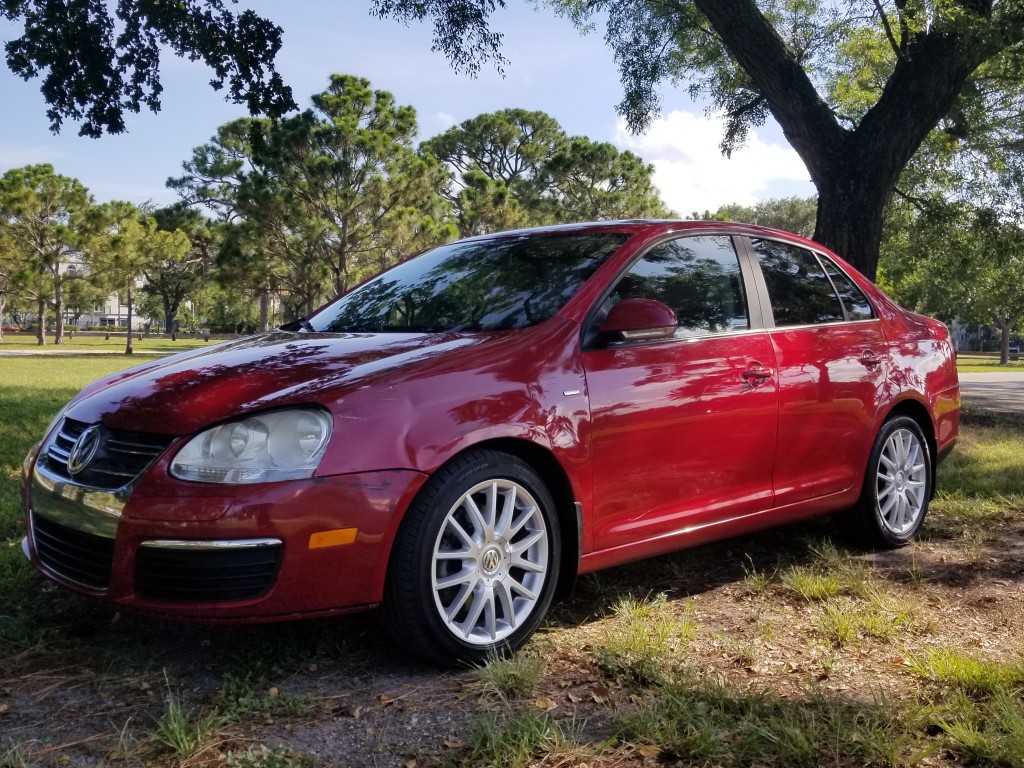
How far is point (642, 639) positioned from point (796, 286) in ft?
6.89

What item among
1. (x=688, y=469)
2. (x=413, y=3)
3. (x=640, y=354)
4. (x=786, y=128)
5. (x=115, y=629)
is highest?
(x=413, y=3)

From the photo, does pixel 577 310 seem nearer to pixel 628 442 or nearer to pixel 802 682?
pixel 628 442

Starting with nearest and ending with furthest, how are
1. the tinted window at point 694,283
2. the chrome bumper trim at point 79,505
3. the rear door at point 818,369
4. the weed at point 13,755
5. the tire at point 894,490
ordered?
the weed at point 13,755 < the chrome bumper trim at point 79,505 < the tinted window at point 694,283 < the rear door at point 818,369 < the tire at point 894,490

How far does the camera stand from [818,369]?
171 inches

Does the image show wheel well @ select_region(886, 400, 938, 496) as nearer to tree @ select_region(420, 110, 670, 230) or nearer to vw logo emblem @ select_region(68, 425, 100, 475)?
vw logo emblem @ select_region(68, 425, 100, 475)

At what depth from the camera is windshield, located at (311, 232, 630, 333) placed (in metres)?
3.70

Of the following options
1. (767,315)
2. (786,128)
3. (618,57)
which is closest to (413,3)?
(618,57)

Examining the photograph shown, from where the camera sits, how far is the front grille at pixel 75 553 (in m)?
2.93

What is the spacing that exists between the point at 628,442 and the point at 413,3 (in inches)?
335

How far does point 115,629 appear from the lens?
3.55 m

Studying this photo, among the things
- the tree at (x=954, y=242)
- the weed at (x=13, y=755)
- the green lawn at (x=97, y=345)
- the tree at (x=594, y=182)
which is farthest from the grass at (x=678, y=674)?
the tree at (x=594, y=182)

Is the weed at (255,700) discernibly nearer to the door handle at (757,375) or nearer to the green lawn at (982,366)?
the door handle at (757,375)

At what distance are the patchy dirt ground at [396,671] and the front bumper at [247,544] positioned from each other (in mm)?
293

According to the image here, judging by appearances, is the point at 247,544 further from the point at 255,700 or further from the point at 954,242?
the point at 954,242
